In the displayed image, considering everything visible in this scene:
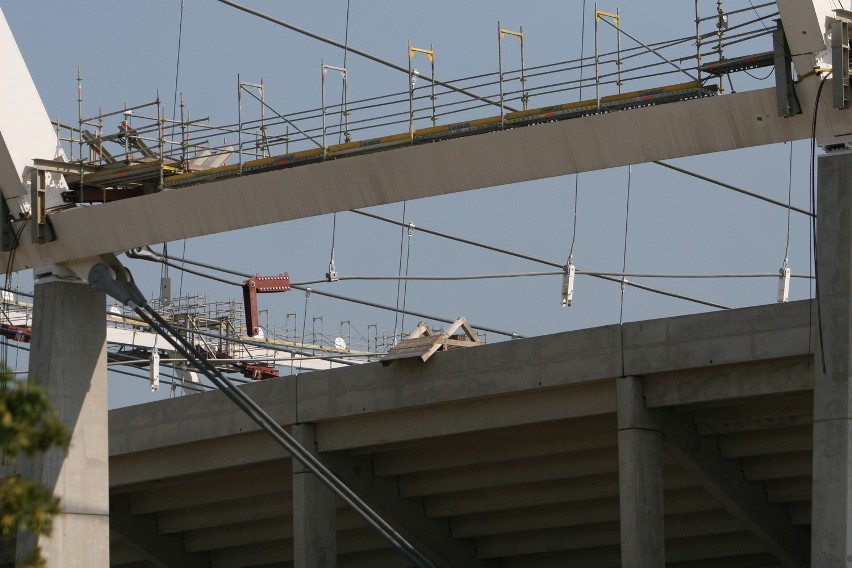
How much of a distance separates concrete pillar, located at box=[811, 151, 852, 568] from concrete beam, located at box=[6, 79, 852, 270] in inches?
38.2

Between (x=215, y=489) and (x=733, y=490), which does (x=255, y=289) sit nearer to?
(x=215, y=489)

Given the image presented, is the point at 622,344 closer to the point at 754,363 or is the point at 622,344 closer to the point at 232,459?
the point at 754,363

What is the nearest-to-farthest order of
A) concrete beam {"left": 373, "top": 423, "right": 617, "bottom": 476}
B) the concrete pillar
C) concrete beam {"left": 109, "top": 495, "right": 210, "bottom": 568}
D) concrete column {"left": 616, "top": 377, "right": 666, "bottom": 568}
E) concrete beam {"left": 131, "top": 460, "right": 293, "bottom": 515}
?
1. the concrete pillar
2. concrete column {"left": 616, "top": 377, "right": 666, "bottom": 568}
3. concrete beam {"left": 373, "top": 423, "right": 617, "bottom": 476}
4. concrete beam {"left": 131, "top": 460, "right": 293, "bottom": 515}
5. concrete beam {"left": 109, "top": 495, "right": 210, "bottom": 568}

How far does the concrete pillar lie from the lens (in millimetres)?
26297

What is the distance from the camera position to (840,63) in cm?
2577

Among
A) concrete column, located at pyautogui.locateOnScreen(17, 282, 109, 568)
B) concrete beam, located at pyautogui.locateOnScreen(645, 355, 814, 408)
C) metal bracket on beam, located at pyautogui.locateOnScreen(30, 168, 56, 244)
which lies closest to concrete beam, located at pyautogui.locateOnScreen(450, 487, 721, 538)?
concrete beam, located at pyautogui.locateOnScreen(645, 355, 814, 408)

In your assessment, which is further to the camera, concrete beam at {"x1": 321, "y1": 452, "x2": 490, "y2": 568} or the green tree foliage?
concrete beam at {"x1": 321, "y1": 452, "x2": 490, "y2": 568}

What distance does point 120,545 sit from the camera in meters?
48.2

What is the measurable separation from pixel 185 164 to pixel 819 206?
542 inches

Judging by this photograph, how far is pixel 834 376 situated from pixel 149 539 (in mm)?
24835

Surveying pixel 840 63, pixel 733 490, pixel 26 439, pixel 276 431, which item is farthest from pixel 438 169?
pixel 26 439

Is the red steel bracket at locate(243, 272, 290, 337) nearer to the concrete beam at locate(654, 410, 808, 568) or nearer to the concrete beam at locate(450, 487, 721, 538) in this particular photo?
the concrete beam at locate(450, 487, 721, 538)

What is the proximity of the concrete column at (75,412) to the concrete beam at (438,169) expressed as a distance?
1.14 m

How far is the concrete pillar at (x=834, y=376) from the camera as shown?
26297 mm
